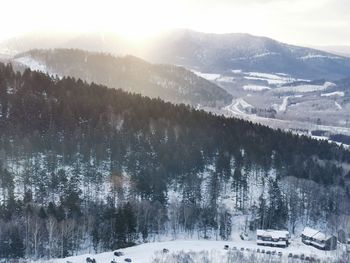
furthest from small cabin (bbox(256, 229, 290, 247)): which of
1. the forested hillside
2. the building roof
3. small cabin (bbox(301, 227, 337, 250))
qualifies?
the forested hillside

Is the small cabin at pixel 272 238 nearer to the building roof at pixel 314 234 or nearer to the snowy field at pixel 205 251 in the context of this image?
the snowy field at pixel 205 251

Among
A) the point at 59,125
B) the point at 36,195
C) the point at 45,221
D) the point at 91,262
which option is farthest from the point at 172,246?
the point at 59,125

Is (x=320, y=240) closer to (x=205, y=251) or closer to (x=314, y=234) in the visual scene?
(x=314, y=234)

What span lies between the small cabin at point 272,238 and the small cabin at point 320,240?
10.5 ft

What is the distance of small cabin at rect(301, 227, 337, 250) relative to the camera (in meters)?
72.1

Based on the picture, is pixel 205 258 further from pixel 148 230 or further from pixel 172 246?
pixel 148 230

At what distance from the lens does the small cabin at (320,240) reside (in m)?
72.1

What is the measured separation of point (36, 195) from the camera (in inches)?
2970

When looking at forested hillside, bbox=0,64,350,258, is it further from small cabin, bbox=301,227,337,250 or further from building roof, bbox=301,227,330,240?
small cabin, bbox=301,227,337,250

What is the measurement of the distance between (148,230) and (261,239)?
1700cm

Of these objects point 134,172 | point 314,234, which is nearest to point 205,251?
point 314,234

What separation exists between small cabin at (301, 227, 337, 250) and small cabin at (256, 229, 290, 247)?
10.5ft

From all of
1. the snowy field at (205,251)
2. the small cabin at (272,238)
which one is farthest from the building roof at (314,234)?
the small cabin at (272,238)

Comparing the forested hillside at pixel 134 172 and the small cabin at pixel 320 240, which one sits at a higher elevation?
the forested hillside at pixel 134 172
